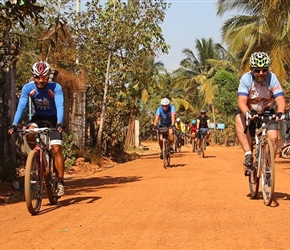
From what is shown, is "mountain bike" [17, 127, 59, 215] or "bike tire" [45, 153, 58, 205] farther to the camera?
"bike tire" [45, 153, 58, 205]

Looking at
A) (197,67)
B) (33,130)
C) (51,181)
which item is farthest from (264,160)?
(197,67)

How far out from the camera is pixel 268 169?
22.4ft

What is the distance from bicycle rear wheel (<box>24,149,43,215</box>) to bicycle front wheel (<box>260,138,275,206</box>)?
9.68ft

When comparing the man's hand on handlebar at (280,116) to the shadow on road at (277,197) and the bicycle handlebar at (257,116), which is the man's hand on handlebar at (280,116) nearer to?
the bicycle handlebar at (257,116)

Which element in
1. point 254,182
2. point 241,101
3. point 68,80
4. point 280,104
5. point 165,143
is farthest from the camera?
point 68,80

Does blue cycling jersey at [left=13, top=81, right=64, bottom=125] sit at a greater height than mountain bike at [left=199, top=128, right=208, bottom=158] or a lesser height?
greater

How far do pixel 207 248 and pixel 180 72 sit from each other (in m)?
51.0

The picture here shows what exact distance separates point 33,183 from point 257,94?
3.18 metres

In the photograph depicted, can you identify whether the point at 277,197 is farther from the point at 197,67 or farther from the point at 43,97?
the point at 197,67

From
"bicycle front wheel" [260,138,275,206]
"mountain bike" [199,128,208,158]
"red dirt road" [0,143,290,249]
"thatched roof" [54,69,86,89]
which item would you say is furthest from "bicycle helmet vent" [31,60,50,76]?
"mountain bike" [199,128,208,158]

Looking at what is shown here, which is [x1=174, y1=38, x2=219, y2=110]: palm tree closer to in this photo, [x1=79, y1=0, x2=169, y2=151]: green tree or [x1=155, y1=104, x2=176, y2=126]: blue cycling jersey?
[x1=79, y1=0, x2=169, y2=151]: green tree

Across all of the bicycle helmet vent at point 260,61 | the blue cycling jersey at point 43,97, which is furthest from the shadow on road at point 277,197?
the blue cycling jersey at point 43,97

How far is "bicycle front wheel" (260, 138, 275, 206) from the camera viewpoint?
657cm

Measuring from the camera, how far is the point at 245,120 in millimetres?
7148
